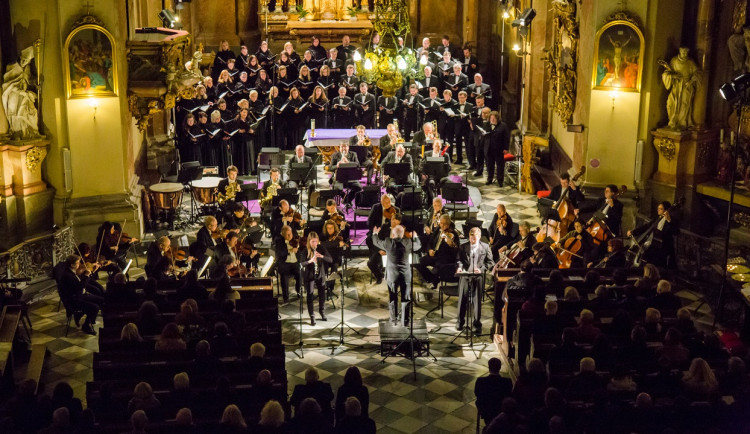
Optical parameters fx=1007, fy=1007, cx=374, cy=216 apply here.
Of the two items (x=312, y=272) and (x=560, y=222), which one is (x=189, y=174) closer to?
(x=312, y=272)

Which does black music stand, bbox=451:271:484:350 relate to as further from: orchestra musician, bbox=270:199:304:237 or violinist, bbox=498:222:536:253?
orchestra musician, bbox=270:199:304:237

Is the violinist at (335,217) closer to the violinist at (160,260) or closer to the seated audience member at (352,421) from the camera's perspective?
the violinist at (160,260)

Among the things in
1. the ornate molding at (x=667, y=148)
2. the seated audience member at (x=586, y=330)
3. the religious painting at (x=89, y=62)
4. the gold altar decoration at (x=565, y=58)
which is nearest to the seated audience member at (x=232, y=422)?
the seated audience member at (x=586, y=330)

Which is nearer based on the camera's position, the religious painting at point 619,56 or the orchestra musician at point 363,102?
the religious painting at point 619,56

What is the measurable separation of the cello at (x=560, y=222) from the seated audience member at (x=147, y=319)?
19.0ft

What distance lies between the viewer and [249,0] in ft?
88.2

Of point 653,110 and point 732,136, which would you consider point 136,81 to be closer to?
point 653,110

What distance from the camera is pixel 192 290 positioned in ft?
38.9

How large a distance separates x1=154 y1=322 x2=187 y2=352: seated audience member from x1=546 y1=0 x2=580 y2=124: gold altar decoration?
31.7 feet

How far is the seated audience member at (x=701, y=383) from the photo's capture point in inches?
374

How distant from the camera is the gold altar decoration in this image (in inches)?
687

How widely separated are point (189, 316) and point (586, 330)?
4.28 m

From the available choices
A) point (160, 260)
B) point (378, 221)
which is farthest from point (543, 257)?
point (160, 260)

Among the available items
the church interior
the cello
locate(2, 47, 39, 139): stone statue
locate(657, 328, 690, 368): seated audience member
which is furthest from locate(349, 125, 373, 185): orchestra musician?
locate(657, 328, 690, 368): seated audience member
